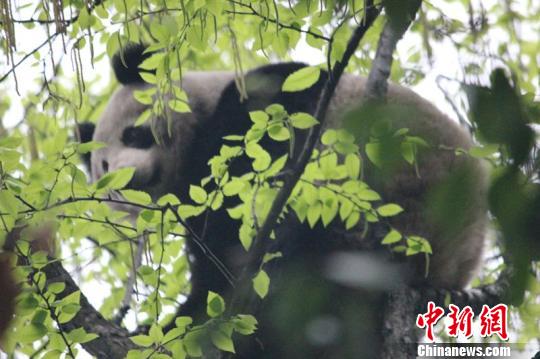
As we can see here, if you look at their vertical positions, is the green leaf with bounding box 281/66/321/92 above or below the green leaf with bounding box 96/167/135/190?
above

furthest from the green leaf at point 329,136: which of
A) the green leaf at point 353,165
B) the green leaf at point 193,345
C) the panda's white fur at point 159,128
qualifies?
the panda's white fur at point 159,128

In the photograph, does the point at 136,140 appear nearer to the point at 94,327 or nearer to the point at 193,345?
the point at 94,327

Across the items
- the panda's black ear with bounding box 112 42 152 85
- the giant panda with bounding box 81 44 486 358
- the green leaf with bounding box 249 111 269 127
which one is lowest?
the giant panda with bounding box 81 44 486 358

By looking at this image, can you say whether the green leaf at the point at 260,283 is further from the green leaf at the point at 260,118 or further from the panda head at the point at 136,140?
A: the panda head at the point at 136,140

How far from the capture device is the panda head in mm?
5293

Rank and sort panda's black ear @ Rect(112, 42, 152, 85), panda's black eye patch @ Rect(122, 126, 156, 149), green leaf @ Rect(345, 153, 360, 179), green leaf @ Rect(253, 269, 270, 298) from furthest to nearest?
panda's black eye patch @ Rect(122, 126, 156, 149)
panda's black ear @ Rect(112, 42, 152, 85)
green leaf @ Rect(345, 153, 360, 179)
green leaf @ Rect(253, 269, 270, 298)

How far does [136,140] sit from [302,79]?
9.90 feet

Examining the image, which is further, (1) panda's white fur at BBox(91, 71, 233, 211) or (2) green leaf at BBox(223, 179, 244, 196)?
(1) panda's white fur at BBox(91, 71, 233, 211)

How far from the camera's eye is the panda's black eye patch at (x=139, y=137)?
5.44 metres

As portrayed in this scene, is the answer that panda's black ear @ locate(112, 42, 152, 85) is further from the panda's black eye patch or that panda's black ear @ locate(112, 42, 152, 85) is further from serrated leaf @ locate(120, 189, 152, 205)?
serrated leaf @ locate(120, 189, 152, 205)

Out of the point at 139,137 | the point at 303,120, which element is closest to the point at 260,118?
the point at 303,120

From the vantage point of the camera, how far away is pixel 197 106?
5.57 m

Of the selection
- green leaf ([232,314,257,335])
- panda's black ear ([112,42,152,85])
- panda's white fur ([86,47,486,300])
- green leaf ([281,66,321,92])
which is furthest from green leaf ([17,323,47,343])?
panda's black ear ([112,42,152,85])

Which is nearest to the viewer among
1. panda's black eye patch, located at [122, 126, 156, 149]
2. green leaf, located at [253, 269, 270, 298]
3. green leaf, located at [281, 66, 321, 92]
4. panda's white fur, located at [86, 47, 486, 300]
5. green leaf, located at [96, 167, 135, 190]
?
green leaf, located at [281, 66, 321, 92]
